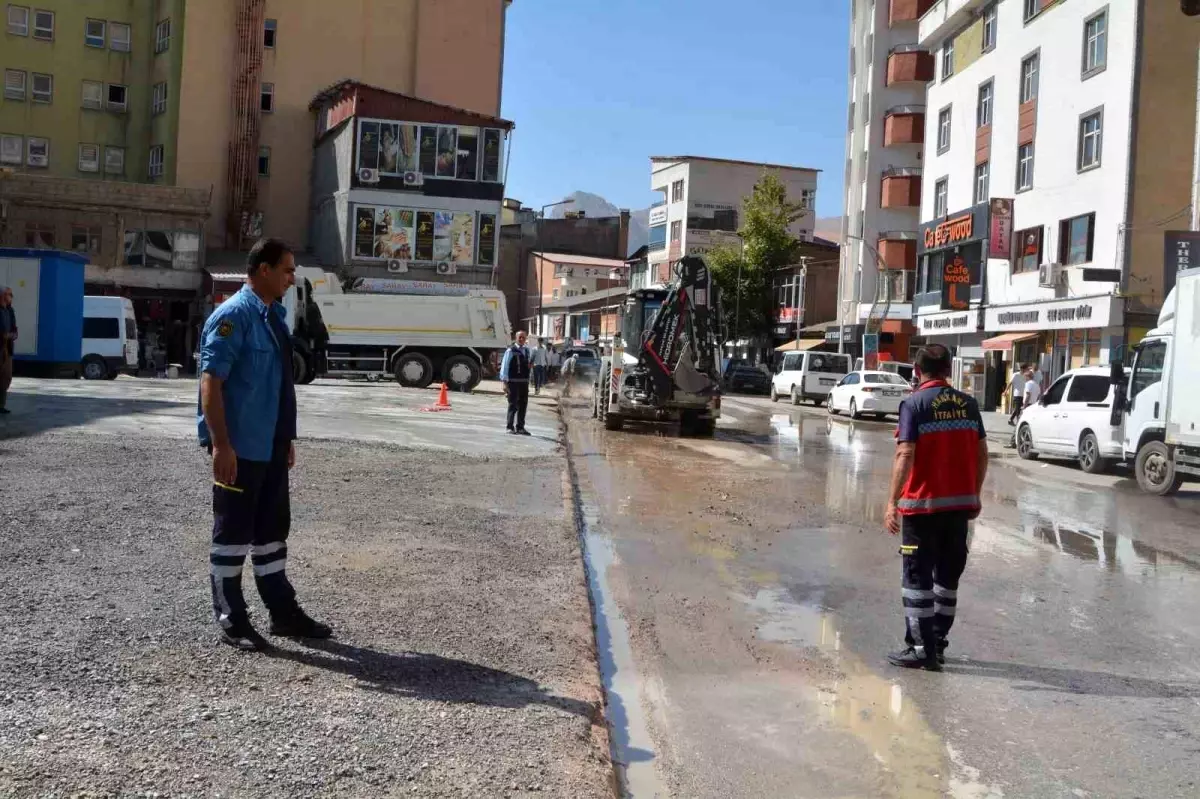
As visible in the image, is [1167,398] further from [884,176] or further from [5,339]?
[884,176]

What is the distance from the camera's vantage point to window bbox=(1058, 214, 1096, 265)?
33875 mm

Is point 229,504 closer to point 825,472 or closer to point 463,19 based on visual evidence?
point 825,472

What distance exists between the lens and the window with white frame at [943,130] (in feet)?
153

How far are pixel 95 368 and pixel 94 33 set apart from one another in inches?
1035

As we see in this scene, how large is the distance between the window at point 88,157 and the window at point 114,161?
1.30 feet

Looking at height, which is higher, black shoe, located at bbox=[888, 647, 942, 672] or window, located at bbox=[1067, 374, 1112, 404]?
window, located at bbox=[1067, 374, 1112, 404]

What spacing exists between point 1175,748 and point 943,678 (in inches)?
49.9

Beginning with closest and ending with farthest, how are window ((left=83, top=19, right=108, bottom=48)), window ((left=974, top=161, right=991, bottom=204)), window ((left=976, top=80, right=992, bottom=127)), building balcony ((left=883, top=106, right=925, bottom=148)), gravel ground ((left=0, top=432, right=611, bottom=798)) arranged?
1. gravel ground ((left=0, top=432, right=611, bottom=798))
2. window ((left=974, top=161, right=991, bottom=204))
3. window ((left=976, top=80, right=992, bottom=127))
4. window ((left=83, top=19, right=108, bottom=48))
5. building balcony ((left=883, top=106, right=925, bottom=148))

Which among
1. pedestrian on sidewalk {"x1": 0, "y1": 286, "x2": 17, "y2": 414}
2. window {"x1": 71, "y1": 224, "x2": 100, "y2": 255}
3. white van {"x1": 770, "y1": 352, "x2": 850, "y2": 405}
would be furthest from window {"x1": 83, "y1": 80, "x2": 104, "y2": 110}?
pedestrian on sidewalk {"x1": 0, "y1": 286, "x2": 17, "y2": 414}

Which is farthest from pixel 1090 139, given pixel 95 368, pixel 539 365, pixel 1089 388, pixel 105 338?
pixel 95 368

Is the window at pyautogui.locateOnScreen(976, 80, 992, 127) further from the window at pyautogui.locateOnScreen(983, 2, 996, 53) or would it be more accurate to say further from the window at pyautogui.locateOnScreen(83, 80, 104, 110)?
the window at pyautogui.locateOnScreen(83, 80, 104, 110)

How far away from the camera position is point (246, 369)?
524cm

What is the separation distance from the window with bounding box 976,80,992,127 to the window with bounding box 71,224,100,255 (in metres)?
35.0

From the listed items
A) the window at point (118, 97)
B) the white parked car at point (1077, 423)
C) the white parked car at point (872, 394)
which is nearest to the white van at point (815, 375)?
the white parked car at point (872, 394)
